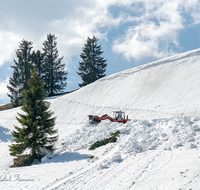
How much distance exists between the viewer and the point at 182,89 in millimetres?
24078

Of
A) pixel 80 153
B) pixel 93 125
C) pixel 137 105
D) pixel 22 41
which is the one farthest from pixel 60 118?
pixel 22 41

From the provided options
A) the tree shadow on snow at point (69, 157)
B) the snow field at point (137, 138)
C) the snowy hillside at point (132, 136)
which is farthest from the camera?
the tree shadow on snow at point (69, 157)

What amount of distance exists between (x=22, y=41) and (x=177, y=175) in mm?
45097

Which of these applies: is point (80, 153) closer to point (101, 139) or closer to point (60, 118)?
point (101, 139)

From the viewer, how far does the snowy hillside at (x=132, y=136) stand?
8.35 meters

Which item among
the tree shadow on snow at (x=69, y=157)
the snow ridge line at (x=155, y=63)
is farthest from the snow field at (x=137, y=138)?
the snow ridge line at (x=155, y=63)

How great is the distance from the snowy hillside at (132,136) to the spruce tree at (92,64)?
47.2ft

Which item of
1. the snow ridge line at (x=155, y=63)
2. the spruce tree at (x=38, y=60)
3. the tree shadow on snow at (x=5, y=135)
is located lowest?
the tree shadow on snow at (x=5, y=135)

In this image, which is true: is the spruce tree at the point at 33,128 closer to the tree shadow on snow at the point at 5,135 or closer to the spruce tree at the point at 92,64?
the tree shadow on snow at the point at 5,135

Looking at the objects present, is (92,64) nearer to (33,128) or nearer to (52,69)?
(52,69)

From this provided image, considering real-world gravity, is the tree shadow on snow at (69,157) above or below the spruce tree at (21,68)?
below

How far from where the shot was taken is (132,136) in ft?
45.6

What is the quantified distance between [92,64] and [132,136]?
36553 mm

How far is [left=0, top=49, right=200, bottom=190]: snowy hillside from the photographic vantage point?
8353mm
